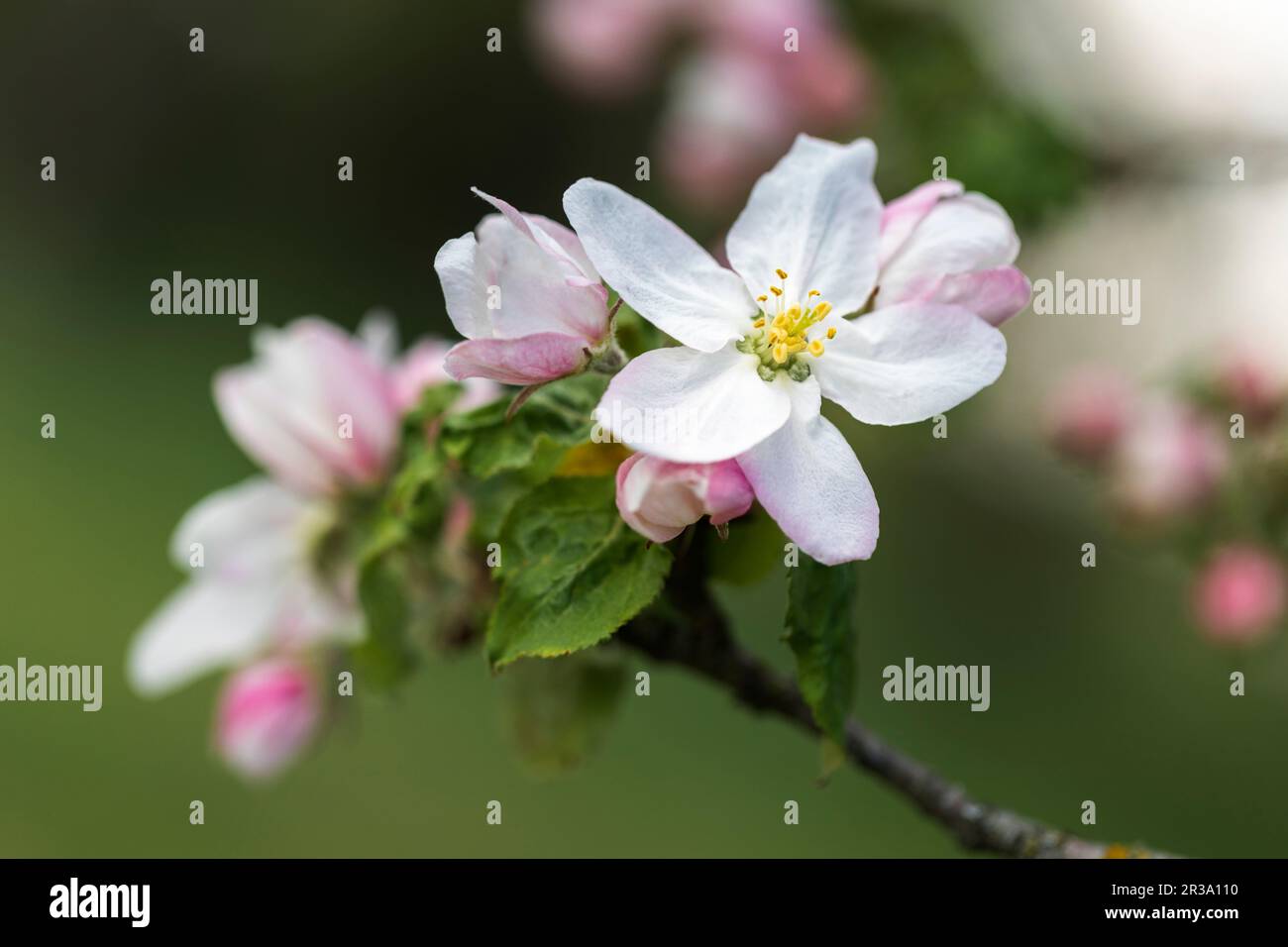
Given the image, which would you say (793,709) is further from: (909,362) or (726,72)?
(726,72)

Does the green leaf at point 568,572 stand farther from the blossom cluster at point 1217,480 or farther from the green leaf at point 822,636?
the blossom cluster at point 1217,480

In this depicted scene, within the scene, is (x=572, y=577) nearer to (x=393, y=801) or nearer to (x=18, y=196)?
(x=393, y=801)

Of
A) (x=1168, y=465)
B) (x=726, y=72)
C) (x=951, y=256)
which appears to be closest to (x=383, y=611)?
(x=951, y=256)

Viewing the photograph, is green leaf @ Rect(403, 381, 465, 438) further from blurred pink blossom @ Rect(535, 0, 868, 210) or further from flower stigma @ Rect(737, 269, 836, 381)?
blurred pink blossom @ Rect(535, 0, 868, 210)

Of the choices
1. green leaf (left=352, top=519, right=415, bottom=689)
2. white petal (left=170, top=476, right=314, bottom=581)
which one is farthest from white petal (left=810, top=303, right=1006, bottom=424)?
white petal (left=170, top=476, right=314, bottom=581)

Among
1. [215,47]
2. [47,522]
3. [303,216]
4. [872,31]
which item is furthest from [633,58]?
[215,47]
